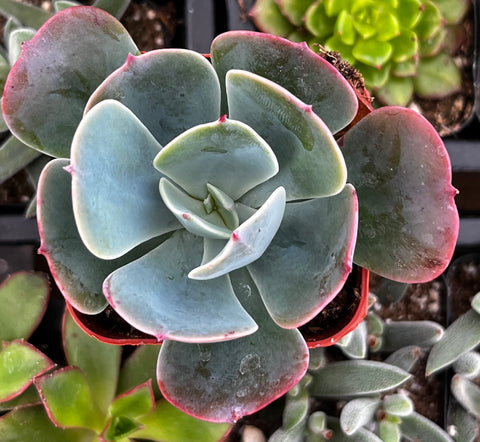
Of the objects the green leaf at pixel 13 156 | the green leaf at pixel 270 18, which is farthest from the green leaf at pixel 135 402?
the green leaf at pixel 270 18

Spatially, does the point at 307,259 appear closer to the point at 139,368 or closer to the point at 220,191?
the point at 220,191

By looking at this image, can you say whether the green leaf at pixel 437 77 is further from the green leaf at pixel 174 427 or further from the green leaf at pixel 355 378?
the green leaf at pixel 174 427

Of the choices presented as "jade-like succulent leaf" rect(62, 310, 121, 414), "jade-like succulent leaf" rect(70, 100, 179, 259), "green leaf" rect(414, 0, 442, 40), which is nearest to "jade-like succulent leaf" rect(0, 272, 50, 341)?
"jade-like succulent leaf" rect(62, 310, 121, 414)

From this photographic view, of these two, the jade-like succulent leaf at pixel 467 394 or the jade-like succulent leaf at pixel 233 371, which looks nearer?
the jade-like succulent leaf at pixel 233 371

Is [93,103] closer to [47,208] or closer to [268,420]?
[47,208]

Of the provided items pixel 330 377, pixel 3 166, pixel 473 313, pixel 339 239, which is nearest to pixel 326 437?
pixel 330 377

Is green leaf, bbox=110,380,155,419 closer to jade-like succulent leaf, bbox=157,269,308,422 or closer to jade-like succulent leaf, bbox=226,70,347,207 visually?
jade-like succulent leaf, bbox=157,269,308,422
